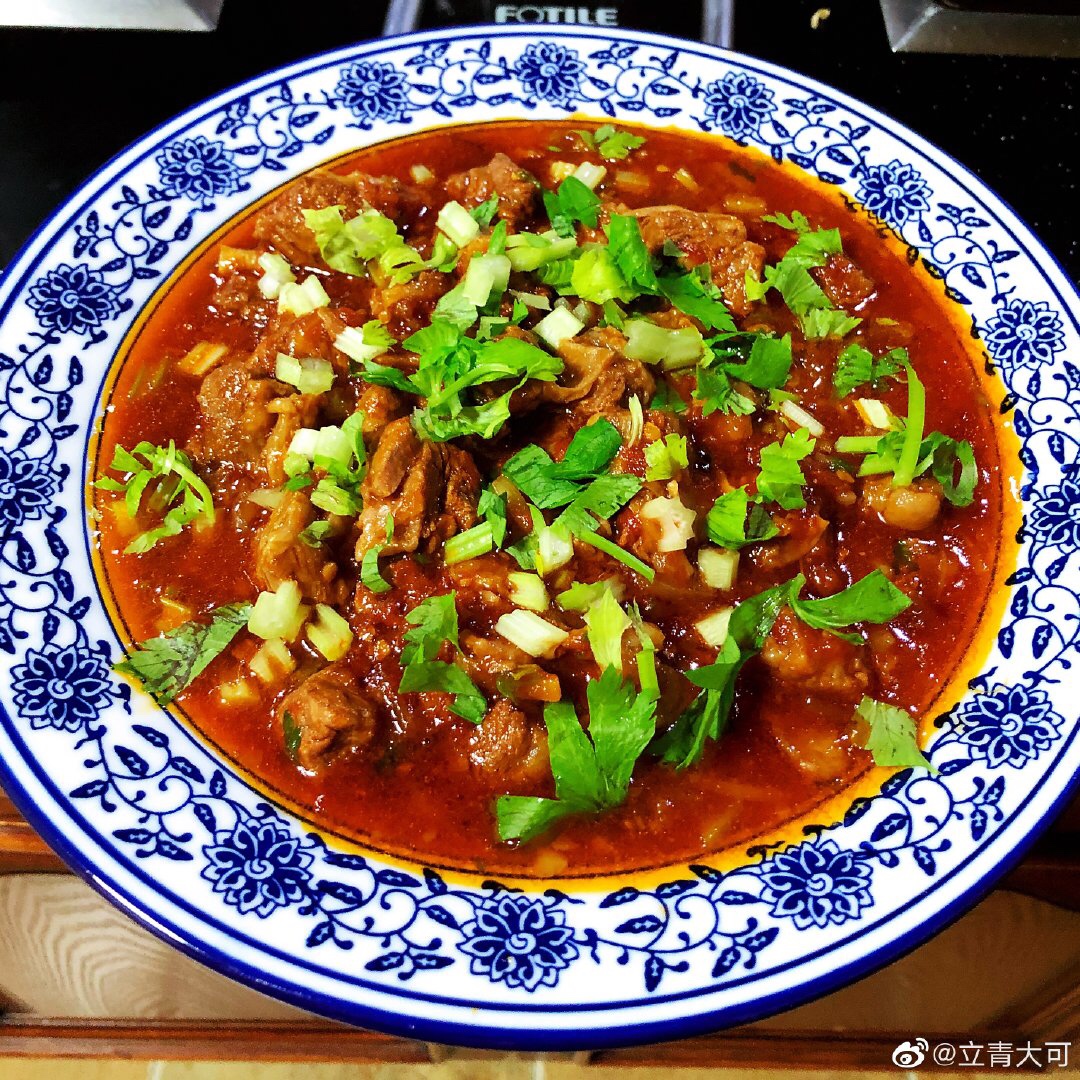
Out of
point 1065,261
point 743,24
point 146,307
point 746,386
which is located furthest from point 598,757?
point 743,24

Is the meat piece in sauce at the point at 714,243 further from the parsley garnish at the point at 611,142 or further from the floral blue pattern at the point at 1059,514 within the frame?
the floral blue pattern at the point at 1059,514

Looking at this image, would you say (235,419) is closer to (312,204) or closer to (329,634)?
(329,634)

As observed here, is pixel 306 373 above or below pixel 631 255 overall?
below

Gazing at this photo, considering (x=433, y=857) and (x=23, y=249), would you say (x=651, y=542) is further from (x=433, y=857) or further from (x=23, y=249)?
(x=23, y=249)

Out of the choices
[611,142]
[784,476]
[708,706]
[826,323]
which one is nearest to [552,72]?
[611,142]

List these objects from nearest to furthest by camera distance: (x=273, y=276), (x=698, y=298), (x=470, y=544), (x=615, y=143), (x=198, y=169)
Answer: (x=470, y=544) < (x=698, y=298) < (x=273, y=276) < (x=198, y=169) < (x=615, y=143)
